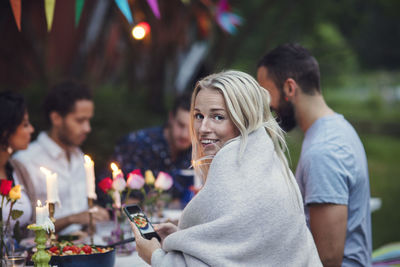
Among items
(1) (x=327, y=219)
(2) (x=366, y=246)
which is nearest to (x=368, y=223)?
(2) (x=366, y=246)

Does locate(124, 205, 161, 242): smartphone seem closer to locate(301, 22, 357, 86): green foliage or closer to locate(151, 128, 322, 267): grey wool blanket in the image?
locate(151, 128, 322, 267): grey wool blanket

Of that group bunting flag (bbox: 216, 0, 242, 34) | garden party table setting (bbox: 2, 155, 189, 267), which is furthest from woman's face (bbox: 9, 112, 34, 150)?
bunting flag (bbox: 216, 0, 242, 34)

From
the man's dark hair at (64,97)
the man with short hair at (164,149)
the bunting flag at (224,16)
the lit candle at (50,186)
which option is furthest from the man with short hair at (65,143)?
the bunting flag at (224,16)

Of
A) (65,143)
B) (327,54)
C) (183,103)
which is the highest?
(327,54)

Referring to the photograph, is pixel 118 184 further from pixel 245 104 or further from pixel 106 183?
pixel 245 104

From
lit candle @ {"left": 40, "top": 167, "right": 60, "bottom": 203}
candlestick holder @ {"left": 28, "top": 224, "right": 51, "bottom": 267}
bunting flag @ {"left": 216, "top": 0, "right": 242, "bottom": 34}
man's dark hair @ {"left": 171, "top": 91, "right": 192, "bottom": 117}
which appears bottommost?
candlestick holder @ {"left": 28, "top": 224, "right": 51, "bottom": 267}

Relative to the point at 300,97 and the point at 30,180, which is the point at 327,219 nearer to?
the point at 300,97

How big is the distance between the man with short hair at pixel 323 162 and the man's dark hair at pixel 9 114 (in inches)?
65.6

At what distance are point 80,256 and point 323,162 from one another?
1.38 metres

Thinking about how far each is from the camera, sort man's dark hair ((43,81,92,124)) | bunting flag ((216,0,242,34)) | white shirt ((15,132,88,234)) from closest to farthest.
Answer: white shirt ((15,132,88,234)) → man's dark hair ((43,81,92,124)) → bunting flag ((216,0,242,34))

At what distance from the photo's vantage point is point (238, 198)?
202 cm

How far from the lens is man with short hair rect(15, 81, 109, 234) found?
169 inches

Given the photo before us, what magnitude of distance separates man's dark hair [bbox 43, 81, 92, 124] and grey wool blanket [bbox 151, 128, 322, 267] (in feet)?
8.26

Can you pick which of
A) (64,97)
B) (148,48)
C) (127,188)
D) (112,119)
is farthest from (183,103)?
(148,48)
